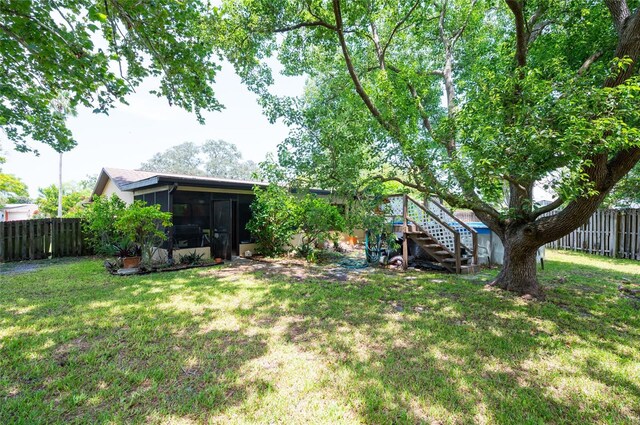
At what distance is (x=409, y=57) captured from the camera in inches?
400

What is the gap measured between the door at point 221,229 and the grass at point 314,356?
346cm

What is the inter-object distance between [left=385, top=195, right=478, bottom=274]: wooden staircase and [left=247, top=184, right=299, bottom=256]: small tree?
316 centimetres

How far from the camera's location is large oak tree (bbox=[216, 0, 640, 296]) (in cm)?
354

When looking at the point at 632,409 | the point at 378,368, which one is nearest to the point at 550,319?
the point at 632,409

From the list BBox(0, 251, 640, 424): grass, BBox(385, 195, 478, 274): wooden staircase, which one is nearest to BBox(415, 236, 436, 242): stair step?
BBox(385, 195, 478, 274): wooden staircase

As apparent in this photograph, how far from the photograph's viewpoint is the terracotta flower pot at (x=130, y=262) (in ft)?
24.4

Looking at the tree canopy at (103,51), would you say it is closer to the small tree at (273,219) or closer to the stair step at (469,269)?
the small tree at (273,219)

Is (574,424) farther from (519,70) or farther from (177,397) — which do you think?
(519,70)

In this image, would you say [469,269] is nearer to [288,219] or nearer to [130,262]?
[288,219]

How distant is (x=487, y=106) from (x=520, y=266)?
10.2 feet

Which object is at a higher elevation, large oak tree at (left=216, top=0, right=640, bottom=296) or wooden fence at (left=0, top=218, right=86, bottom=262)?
large oak tree at (left=216, top=0, right=640, bottom=296)

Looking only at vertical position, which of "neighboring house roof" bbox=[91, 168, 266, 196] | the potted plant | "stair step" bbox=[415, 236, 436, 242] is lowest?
the potted plant

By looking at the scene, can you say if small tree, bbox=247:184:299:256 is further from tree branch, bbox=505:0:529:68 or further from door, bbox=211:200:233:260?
tree branch, bbox=505:0:529:68

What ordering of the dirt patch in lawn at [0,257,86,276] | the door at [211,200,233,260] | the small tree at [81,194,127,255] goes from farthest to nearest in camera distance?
the door at [211,200,233,260] → the small tree at [81,194,127,255] → the dirt patch in lawn at [0,257,86,276]
